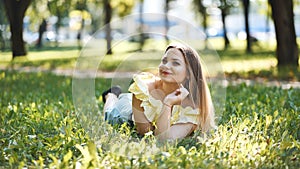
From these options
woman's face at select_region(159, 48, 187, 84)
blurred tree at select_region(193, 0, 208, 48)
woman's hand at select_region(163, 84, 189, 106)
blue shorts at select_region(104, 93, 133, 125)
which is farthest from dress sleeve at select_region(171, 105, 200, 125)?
blurred tree at select_region(193, 0, 208, 48)

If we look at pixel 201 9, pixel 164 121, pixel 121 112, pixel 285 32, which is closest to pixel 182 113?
pixel 164 121

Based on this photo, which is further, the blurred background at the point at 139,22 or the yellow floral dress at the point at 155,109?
the blurred background at the point at 139,22

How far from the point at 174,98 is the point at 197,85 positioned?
31cm

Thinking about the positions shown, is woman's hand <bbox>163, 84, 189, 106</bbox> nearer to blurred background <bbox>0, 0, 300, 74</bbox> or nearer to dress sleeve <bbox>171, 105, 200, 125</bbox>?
dress sleeve <bbox>171, 105, 200, 125</bbox>

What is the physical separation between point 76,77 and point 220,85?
138cm

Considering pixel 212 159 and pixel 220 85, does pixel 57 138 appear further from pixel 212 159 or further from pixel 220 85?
pixel 220 85

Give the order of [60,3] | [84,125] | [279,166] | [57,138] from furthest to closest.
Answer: [60,3] → [84,125] → [57,138] → [279,166]

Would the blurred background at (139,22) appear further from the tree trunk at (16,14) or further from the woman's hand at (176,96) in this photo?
the woman's hand at (176,96)

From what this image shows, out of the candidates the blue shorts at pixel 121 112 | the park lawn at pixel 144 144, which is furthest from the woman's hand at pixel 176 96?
the blue shorts at pixel 121 112

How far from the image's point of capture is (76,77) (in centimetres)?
566

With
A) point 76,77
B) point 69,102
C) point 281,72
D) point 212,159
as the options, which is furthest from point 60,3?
point 212,159

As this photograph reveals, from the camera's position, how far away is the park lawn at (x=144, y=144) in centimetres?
403

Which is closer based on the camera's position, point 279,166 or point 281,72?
point 279,166

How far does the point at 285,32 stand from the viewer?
1522cm
